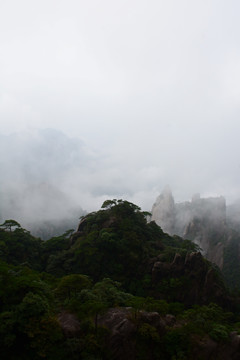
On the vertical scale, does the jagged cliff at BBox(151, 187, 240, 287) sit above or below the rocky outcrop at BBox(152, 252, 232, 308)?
above

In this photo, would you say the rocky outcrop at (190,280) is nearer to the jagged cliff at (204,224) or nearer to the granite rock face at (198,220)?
the jagged cliff at (204,224)

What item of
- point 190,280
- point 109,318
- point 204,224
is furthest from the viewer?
point 204,224

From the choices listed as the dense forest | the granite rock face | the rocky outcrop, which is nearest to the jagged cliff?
the granite rock face

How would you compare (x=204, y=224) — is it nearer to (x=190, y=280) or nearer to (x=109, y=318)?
(x=190, y=280)

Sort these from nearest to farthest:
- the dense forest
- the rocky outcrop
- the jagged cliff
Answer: the dense forest, the rocky outcrop, the jagged cliff

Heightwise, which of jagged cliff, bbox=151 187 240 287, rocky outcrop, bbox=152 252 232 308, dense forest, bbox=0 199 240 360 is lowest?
dense forest, bbox=0 199 240 360

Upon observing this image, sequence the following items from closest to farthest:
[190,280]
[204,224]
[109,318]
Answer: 1. [109,318]
2. [190,280]
3. [204,224]

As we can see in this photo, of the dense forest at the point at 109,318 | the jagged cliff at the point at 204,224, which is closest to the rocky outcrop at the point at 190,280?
the dense forest at the point at 109,318

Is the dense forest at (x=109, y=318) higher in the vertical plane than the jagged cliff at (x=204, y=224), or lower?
lower

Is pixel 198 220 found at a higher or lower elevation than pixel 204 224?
higher

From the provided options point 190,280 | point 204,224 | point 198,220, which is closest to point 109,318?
point 190,280

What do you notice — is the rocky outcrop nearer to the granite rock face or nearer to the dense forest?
the dense forest

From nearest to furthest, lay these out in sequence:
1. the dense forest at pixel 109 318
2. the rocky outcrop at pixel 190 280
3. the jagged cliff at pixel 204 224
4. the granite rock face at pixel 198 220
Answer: the dense forest at pixel 109 318, the rocky outcrop at pixel 190 280, the jagged cliff at pixel 204 224, the granite rock face at pixel 198 220

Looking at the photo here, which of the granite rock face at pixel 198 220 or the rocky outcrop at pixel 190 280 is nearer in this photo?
the rocky outcrop at pixel 190 280
